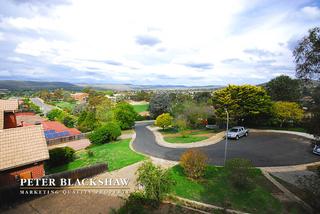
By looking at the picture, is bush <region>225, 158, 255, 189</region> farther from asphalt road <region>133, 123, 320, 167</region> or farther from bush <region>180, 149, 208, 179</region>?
asphalt road <region>133, 123, 320, 167</region>

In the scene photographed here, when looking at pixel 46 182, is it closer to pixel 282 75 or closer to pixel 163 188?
pixel 163 188

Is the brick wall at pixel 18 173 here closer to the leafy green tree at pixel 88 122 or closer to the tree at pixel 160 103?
the leafy green tree at pixel 88 122

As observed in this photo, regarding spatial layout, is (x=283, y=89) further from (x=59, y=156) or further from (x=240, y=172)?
(x=59, y=156)

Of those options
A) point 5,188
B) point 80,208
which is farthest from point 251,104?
point 5,188

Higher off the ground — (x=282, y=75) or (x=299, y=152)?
(x=282, y=75)

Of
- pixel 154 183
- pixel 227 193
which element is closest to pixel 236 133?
pixel 227 193
